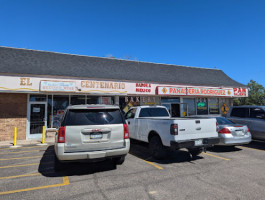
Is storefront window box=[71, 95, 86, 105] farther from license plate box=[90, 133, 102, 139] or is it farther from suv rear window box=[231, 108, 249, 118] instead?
suv rear window box=[231, 108, 249, 118]

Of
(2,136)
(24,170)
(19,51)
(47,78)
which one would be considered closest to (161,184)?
(24,170)

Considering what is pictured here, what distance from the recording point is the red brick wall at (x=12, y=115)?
1107 centimetres

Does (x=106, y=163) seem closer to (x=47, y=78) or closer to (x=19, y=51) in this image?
(x=47, y=78)

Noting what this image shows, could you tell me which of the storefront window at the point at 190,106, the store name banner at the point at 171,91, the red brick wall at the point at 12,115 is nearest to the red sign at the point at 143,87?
the store name banner at the point at 171,91

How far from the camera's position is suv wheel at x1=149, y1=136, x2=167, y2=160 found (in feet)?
19.2

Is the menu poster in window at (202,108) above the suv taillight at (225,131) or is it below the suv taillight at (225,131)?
above

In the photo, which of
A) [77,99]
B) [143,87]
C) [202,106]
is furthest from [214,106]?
[77,99]

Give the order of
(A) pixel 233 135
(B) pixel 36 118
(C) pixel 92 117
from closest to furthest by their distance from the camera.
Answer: (C) pixel 92 117 < (A) pixel 233 135 < (B) pixel 36 118

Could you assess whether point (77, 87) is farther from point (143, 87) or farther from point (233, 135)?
point (233, 135)

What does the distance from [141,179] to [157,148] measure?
1813 millimetres

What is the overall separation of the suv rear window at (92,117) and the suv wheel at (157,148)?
76.0 inches

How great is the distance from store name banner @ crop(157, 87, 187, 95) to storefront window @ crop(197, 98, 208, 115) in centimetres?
363

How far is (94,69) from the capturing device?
571 inches

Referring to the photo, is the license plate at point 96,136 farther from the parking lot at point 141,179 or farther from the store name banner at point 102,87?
the store name banner at point 102,87
